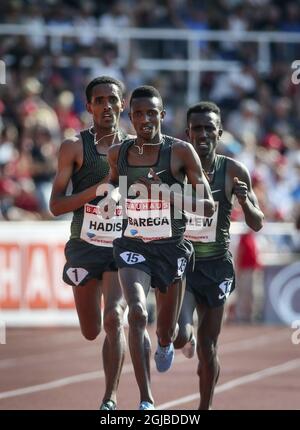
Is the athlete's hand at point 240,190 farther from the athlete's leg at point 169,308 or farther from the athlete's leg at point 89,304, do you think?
the athlete's leg at point 89,304

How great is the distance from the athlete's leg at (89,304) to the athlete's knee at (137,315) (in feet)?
3.11

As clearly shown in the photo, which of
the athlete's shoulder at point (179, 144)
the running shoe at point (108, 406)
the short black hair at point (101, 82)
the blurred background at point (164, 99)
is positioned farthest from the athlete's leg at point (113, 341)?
the blurred background at point (164, 99)

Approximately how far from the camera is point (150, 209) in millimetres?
8812

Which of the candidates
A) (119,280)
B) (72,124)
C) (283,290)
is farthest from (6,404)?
(72,124)

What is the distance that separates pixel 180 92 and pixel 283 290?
18.4ft

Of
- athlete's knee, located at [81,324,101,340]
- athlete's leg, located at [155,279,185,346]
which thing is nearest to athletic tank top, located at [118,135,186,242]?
athlete's leg, located at [155,279,185,346]

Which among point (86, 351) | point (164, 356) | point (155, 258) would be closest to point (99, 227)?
point (155, 258)

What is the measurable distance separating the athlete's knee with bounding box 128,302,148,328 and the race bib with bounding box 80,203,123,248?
3.07 ft

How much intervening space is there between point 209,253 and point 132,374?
4.40 m

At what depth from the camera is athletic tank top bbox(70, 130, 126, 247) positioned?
30.8ft

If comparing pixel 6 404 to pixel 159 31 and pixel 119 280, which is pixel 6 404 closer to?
pixel 119 280

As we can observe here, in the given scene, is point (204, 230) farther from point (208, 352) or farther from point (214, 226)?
point (208, 352)

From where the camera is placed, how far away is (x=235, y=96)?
2378 cm

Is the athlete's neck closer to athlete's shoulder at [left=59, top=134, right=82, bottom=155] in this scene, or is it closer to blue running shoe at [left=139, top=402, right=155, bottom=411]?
athlete's shoulder at [left=59, top=134, right=82, bottom=155]
